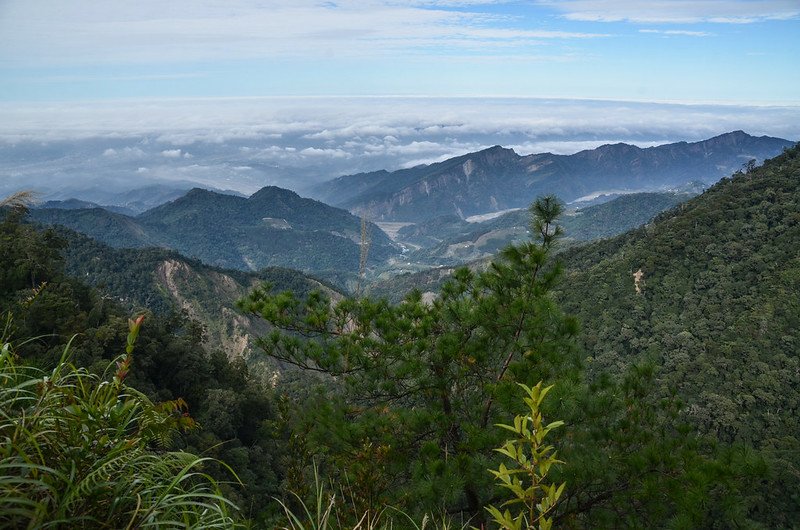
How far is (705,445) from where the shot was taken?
7.86 m

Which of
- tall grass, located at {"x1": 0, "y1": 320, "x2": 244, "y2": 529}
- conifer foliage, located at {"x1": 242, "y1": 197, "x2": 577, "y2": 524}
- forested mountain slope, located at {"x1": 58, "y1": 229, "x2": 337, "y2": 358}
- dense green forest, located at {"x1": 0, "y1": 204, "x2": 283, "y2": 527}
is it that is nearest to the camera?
tall grass, located at {"x1": 0, "y1": 320, "x2": 244, "y2": 529}

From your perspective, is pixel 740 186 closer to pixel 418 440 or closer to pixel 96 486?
pixel 418 440

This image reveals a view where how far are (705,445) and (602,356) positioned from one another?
42424mm

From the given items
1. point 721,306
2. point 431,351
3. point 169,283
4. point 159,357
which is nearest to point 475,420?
point 431,351

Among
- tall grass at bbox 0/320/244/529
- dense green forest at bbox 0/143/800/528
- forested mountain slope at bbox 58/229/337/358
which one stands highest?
tall grass at bbox 0/320/244/529

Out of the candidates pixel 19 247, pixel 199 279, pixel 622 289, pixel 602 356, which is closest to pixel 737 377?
pixel 602 356

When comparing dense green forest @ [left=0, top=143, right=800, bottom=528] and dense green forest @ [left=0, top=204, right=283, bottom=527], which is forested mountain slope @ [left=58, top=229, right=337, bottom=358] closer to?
dense green forest @ [left=0, top=204, right=283, bottom=527]

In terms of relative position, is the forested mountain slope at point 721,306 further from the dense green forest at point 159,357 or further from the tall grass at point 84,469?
the tall grass at point 84,469

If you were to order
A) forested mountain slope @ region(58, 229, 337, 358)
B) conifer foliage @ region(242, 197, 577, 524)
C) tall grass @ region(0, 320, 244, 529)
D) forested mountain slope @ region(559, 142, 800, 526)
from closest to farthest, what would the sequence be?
tall grass @ region(0, 320, 244, 529)
conifer foliage @ region(242, 197, 577, 524)
forested mountain slope @ region(559, 142, 800, 526)
forested mountain slope @ region(58, 229, 337, 358)

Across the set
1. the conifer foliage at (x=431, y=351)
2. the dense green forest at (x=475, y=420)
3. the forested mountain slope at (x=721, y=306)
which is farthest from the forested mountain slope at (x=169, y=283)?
the conifer foliage at (x=431, y=351)

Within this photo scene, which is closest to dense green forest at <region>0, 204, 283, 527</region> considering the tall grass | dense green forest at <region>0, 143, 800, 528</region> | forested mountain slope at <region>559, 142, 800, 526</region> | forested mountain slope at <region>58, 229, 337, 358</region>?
dense green forest at <region>0, 143, 800, 528</region>

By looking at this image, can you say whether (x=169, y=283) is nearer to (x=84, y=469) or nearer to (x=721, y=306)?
(x=721, y=306)

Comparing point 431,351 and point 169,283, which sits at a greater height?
point 431,351

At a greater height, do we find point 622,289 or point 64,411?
point 64,411
